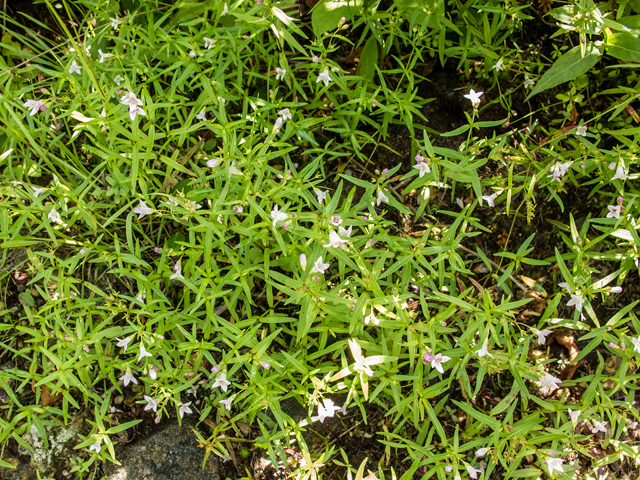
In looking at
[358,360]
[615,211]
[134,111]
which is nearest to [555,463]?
[358,360]

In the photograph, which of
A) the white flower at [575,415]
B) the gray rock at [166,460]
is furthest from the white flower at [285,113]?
the white flower at [575,415]

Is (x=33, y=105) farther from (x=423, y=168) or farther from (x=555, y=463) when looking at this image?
(x=555, y=463)

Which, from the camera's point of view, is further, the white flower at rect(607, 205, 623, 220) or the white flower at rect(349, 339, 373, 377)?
the white flower at rect(607, 205, 623, 220)

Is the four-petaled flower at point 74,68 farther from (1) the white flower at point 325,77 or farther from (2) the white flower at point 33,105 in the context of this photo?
(1) the white flower at point 325,77

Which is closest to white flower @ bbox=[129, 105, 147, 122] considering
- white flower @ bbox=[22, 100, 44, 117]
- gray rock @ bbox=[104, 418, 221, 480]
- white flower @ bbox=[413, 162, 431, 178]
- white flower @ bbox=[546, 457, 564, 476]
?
white flower @ bbox=[22, 100, 44, 117]

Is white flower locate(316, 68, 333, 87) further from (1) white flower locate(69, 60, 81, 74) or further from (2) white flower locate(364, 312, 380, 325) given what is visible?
(1) white flower locate(69, 60, 81, 74)

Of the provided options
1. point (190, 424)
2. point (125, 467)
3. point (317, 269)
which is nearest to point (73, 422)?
point (125, 467)

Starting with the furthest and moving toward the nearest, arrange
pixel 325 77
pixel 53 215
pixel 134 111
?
pixel 325 77
pixel 53 215
pixel 134 111

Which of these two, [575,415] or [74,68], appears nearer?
[575,415]
